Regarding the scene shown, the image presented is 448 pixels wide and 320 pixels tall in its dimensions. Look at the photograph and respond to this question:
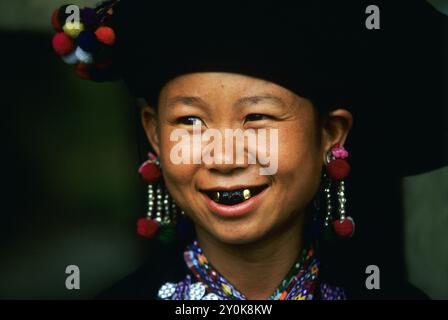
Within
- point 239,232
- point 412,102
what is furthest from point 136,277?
point 412,102

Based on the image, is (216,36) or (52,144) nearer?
(216,36)

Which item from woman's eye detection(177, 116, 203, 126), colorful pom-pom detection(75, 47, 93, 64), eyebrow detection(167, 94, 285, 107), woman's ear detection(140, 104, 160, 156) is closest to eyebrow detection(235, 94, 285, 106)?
eyebrow detection(167, 94, 285, 107)

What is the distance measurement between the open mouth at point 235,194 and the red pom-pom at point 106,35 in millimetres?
497

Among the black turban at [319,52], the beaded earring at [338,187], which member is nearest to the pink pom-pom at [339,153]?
the beaded earring at [338,187]

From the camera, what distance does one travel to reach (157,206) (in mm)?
1967

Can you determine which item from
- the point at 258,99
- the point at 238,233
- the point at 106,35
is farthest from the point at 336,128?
the point at 106,35

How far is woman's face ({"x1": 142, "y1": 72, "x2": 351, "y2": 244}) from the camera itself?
1.66m

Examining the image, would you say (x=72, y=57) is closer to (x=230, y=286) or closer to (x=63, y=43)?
(x=63, y=43)

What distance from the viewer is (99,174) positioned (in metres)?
2.48

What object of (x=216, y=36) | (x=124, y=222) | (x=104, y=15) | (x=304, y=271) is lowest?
(x=304, y=271)

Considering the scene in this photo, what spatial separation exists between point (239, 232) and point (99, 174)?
91cm

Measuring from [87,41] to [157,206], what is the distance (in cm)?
53
